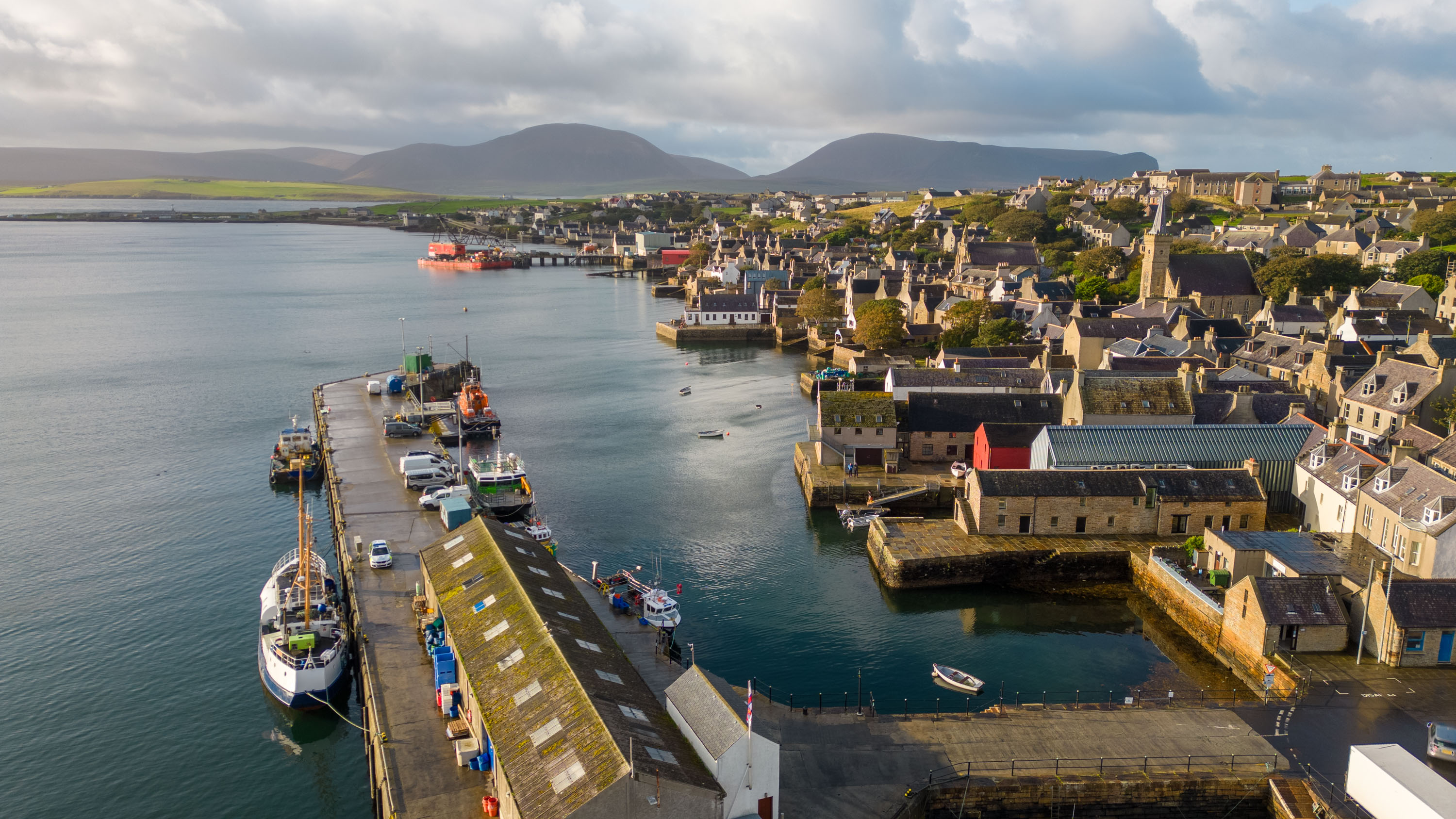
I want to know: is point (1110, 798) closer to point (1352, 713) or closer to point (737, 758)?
point (1352, 713)

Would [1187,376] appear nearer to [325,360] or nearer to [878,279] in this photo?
[878,279]

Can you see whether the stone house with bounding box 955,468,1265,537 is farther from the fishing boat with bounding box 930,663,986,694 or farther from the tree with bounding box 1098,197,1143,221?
the tree with bounding box 1098,197,1143,221

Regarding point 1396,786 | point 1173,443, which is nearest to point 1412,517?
point 1173,443

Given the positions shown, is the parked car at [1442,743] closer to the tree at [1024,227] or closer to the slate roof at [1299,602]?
the slate roof at [1299,602]

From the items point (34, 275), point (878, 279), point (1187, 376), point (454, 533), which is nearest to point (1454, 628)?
point (1187, 376)

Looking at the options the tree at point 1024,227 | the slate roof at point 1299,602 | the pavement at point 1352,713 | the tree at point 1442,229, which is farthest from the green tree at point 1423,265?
the pavement at point 1352,713

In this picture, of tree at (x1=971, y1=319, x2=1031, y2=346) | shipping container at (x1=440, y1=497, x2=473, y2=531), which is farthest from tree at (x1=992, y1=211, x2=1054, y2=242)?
shipping container at (x1=440, y1=497, x2=473, y2=531)
